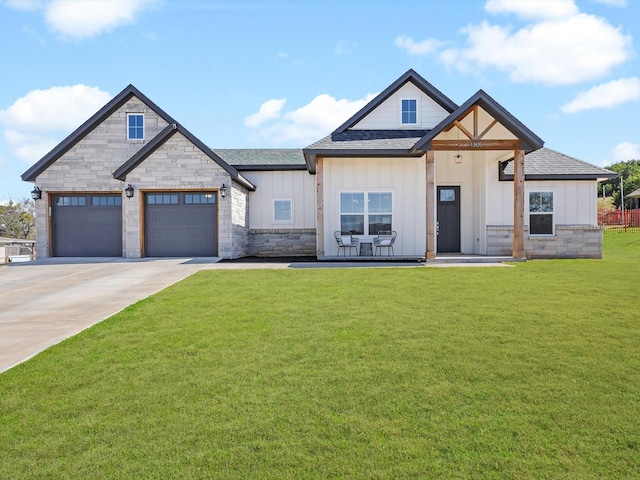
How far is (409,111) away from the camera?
50.4ft

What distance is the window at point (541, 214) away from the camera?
49.4 ft

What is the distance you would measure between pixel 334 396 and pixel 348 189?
11.4m

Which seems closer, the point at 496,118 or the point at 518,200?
the point at 496,118

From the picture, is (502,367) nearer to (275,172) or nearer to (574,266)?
(574,266)

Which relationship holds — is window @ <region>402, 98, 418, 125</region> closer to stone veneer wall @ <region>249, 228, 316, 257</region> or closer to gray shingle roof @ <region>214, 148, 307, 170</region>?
gray shingle roof @ <region>214, 148, 307, 170</region>

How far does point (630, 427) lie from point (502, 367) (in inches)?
43.5

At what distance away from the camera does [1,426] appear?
9.27 ft

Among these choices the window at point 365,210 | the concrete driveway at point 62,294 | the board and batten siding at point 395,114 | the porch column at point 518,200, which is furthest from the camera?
the board and batten siding at point 395,114

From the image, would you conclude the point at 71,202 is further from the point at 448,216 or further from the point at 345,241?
the point at 448,216

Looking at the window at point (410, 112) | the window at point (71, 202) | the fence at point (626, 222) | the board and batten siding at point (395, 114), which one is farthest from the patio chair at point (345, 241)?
the fence at point (626, 222)

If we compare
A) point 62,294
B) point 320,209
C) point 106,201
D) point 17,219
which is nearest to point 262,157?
point 320,209

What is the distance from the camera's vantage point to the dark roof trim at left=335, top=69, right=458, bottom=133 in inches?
588

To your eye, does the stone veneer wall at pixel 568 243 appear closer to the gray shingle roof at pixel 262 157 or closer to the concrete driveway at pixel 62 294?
the gray shingle roof at pixel 262 157

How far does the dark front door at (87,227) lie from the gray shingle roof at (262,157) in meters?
5.01
